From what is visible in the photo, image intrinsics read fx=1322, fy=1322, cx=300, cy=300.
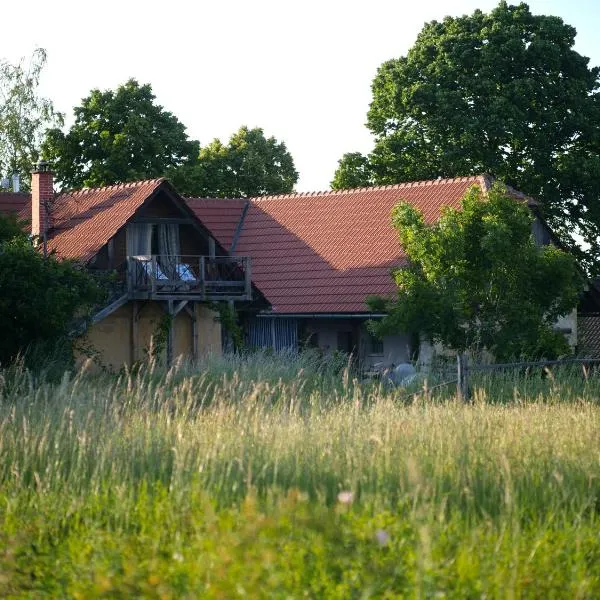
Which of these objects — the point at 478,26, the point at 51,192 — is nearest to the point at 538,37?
the point at 478,26

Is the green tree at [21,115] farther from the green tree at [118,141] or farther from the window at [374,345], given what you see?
the window at [374,345]

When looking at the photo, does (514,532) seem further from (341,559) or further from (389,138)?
(389,138)

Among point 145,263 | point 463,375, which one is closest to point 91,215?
point 145,263

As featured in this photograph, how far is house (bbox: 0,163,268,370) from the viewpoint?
31.9 m

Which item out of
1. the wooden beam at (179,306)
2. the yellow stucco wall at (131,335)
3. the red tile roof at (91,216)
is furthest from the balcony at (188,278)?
the red tile roof at (91,216)

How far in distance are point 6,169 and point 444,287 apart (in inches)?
893

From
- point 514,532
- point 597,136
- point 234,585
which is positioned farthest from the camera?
point 597,136

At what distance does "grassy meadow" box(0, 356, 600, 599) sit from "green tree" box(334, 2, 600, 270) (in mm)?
30577

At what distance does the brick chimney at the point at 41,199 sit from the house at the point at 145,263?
3cm

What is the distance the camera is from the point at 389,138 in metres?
44.7

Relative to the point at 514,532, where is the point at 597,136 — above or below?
above

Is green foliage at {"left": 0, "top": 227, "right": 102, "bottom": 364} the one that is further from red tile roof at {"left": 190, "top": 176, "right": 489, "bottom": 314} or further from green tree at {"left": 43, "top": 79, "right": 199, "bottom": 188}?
green tree at {"left": 43, "top": 79, "right": 199, "bottom": 188}

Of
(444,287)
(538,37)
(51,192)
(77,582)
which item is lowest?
(77,582)

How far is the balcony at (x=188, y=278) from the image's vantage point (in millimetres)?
31797
